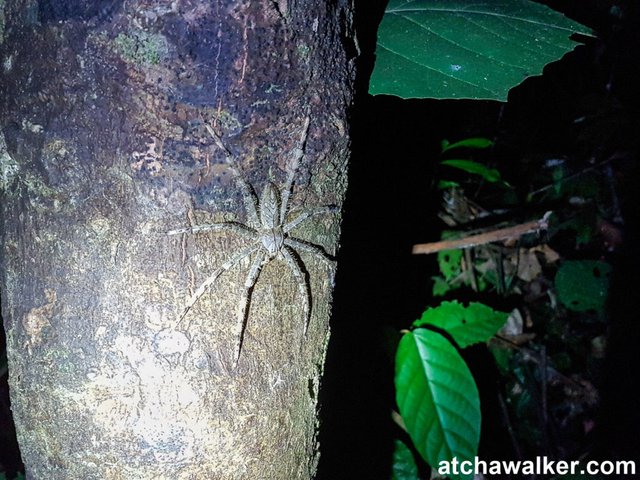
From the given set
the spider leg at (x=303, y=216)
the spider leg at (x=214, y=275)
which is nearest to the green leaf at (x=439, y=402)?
the spider leg at (x=303, y=216)

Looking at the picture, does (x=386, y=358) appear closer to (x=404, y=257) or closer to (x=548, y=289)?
(x=404, y=257)

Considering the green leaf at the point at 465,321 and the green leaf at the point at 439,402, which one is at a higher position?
the green leaf at the point at 465,321

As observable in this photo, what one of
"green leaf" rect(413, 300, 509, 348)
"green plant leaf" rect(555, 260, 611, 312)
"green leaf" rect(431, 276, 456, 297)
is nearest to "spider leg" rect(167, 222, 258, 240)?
"green leaf" rect(413, 300, 509, 348)

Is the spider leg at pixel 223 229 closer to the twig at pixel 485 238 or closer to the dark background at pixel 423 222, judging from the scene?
the dark background at pixel 423 222

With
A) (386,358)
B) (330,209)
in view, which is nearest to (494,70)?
(330,209)

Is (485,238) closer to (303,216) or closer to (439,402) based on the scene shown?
(439,402)

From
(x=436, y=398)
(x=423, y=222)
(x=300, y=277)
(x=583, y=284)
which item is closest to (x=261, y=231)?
(x=300, y=277)
